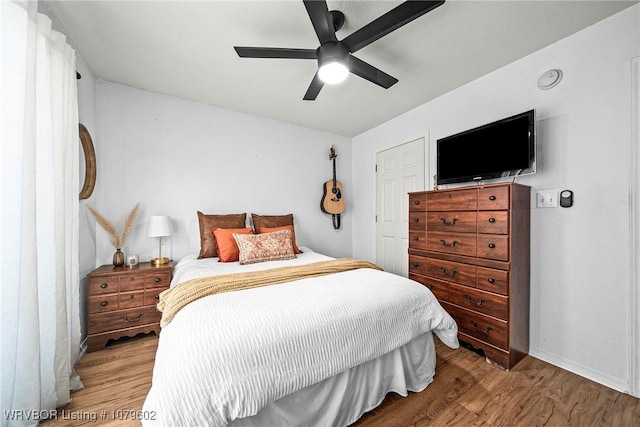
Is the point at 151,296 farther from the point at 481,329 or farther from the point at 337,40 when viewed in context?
the point at 481,329

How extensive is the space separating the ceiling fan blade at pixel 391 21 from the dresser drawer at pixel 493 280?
178 centimetres

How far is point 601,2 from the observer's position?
1561mm

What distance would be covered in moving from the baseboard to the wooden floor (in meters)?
0.05

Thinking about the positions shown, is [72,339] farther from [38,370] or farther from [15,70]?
[15,70]

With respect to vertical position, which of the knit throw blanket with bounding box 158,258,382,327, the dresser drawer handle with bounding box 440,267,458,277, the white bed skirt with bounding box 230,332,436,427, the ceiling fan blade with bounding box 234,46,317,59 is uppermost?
the ceiling fan blade with bounding box 234,46,317,59

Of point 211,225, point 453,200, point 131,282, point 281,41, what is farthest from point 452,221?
point 131,282

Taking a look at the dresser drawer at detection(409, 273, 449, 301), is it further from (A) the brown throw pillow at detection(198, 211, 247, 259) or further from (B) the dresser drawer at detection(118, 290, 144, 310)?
(B) the dresser drawer at detection(118, 290, 144, 310)

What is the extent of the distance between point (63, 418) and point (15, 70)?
1862mm

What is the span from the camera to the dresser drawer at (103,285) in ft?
6.90

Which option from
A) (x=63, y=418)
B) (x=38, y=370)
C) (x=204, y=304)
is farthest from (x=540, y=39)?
(x=63, y=418)

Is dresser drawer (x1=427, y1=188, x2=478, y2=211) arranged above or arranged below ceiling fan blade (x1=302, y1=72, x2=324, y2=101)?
below

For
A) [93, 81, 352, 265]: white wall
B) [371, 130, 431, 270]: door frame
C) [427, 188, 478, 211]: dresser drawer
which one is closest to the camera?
[427, 188, 478, 211]: dresser drawer

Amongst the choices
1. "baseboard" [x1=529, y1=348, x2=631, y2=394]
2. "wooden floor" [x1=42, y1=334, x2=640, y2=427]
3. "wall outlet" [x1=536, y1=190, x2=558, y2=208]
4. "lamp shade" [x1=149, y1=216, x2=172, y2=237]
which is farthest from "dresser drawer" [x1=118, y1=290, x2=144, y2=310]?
"wall outlet" [x1=536, y1=190, x2=558, y2=208]

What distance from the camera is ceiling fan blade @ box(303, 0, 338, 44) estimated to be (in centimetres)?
126
